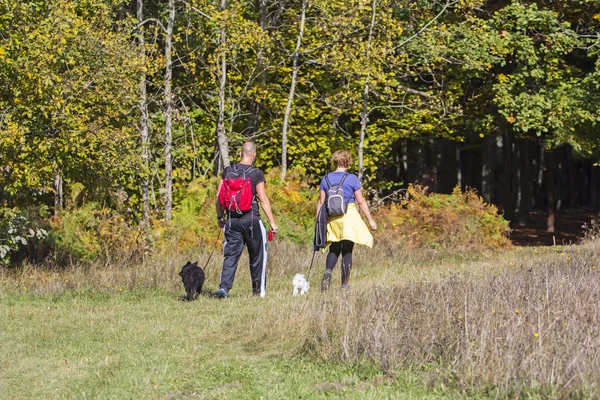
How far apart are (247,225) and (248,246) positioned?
35 cm

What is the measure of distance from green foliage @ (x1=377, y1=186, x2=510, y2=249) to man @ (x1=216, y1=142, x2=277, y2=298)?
770 centimetres

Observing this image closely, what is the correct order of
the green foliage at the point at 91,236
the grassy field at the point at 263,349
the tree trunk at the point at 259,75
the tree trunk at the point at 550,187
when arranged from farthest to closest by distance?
the tree trunk at the point at 550,187
the tree trunk at the point at 259,75
the green foliage at the point at 91,236
the grassy field at the point at 263,349

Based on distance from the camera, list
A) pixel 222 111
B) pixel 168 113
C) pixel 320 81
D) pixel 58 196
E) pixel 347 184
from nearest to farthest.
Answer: pixel 347 184 → pixel 168 113 → pixel 222 111 → pixel 58 196 → pixel 320 81

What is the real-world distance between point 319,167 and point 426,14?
16.6 feet

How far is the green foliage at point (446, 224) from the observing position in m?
19.5

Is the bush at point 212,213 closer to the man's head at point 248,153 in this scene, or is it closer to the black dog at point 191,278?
the black dog at point 191,278

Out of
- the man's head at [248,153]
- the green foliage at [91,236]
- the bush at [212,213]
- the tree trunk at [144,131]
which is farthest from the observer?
the bush at [212,213]

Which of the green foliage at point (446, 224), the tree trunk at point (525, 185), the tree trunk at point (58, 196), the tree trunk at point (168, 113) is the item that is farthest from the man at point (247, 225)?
the tree trunk at point (525, 185)

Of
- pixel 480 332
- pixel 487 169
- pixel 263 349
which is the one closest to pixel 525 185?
pixel 487 169

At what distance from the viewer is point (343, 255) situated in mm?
11773

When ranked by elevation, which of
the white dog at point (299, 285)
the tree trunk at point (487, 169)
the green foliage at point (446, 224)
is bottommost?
the white dog at point (299, 285)

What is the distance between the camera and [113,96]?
53.4 feet

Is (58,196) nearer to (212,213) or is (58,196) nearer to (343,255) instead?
(212,213)

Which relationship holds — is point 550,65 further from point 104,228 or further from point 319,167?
point 104,228
